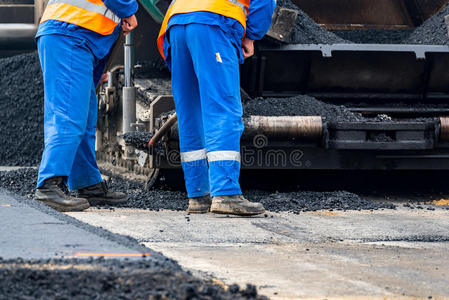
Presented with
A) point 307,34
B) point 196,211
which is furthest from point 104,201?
point 307,34

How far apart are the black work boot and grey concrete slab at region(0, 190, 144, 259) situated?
3.51 feet

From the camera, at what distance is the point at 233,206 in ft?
15.3

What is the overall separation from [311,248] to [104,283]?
4.90 feet

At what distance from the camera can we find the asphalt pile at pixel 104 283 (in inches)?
96.3

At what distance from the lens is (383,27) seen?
7477mm

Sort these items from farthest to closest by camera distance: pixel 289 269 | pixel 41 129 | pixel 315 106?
pixel 41 129 < pixel 315 106 < pixel 289 269

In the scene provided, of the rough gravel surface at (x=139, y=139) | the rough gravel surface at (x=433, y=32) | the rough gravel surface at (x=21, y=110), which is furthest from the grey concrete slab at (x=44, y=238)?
the rough gravel surface at (x=21, y=110)

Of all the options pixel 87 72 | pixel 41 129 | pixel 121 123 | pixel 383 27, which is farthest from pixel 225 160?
pixel 41 129

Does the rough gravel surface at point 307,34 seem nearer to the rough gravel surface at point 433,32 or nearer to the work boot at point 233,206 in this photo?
the rough gravel surface at point 433,32

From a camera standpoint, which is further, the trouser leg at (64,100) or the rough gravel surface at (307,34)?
the rough gravel surface at (307,34)

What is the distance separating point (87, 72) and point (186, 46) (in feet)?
1.98

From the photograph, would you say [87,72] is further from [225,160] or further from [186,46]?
[225,160]

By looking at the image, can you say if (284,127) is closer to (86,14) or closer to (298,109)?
(298,109)

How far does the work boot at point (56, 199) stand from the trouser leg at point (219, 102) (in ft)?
2.50
